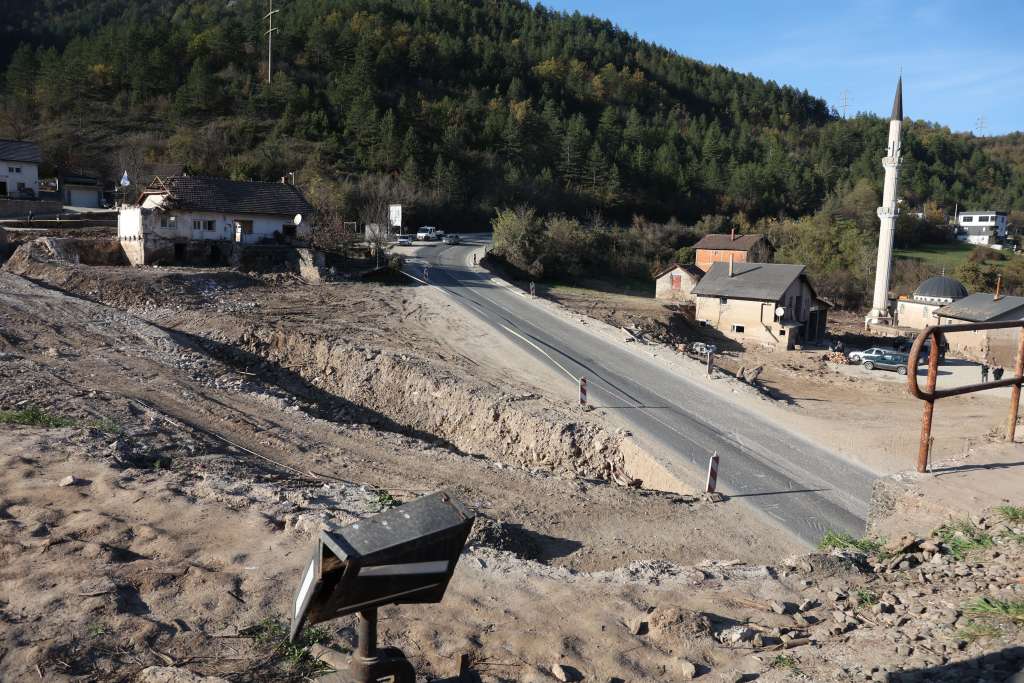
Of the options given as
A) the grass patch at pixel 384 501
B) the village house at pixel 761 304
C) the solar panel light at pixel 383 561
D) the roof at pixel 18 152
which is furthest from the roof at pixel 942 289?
the roof at pixel 18 152

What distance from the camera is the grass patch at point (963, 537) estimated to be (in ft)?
23.6

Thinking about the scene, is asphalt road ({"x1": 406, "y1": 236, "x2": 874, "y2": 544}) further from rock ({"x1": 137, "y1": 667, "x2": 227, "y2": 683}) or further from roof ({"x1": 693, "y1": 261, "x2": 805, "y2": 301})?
roof ({"x1": 693, "y1": 261, "x2": 805, "y2": 301})

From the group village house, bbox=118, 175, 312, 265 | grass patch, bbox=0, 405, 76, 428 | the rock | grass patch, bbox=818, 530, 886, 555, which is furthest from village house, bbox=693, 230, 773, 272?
the rock

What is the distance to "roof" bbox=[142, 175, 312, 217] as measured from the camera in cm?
3531

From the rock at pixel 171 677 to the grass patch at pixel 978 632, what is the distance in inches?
237

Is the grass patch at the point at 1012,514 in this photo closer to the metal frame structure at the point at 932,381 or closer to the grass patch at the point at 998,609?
the metal frame structure at the point at 932,381

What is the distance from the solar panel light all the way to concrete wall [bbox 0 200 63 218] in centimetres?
5285

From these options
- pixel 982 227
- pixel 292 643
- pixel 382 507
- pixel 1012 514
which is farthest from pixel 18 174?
pixel 982 227

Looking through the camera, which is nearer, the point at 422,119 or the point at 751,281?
the point at 751,281

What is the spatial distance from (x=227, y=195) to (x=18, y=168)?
30.1 m

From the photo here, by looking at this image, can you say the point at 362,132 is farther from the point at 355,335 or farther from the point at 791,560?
the point at 791,560

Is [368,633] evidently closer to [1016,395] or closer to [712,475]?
[1016,395]

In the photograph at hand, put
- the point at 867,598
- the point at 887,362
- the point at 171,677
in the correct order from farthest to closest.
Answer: the point at 887,362 → the point at 867,598 → the point at 171,677

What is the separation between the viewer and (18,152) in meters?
54.1
